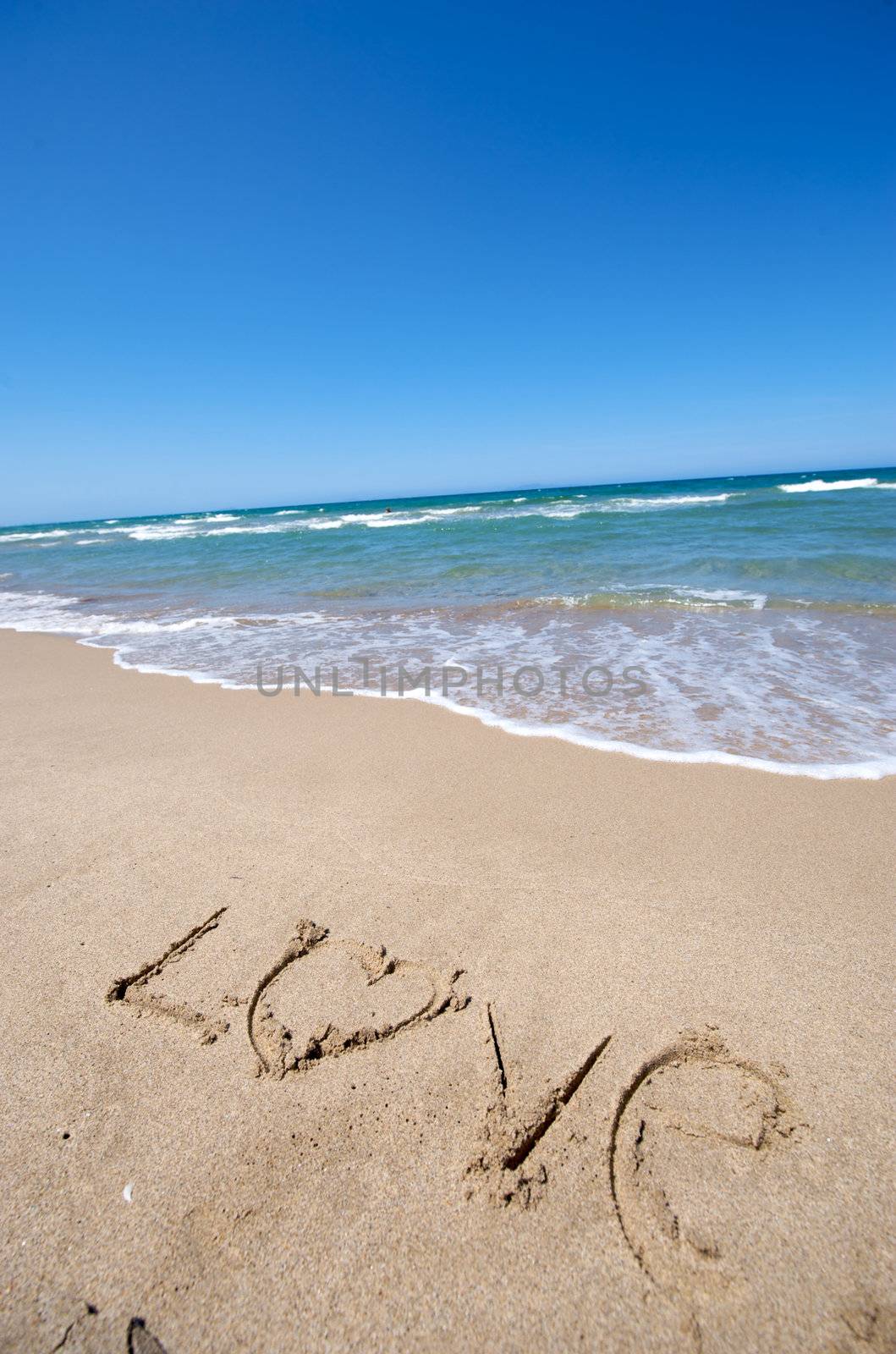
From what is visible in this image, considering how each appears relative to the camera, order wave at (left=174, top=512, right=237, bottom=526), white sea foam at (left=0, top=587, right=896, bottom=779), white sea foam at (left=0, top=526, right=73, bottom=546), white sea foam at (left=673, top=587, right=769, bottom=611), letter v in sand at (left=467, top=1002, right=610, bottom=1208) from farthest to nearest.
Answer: wave at (left=174, top=512, right=237, bottom=526) < white sea foam at (left=0, top=526, right=73, bottom=546) < white sea foam at (left=673, top=587, right=769, bottom=611) < white sea foam at (left=0, top=587, right=896, bottom=779) < letter v in sand at (left=467, top=1002, right=610, bottom=1208)

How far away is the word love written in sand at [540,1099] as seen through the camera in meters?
1.29

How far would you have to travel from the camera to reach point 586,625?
24.0 feet

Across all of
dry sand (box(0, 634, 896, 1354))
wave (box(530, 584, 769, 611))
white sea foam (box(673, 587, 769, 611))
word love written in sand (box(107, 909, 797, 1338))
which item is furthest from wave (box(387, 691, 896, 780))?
white sea foam (box(673, 587, 769, 611))

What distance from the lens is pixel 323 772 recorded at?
3492 mm

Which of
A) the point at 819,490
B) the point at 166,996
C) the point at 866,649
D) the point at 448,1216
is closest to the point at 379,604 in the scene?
the point at 866,649

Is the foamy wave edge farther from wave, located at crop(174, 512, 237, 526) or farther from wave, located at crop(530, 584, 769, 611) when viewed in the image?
wave, located at crop(174, 512, 237, 526)

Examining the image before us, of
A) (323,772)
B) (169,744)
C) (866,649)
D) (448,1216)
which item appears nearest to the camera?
(448,1216)

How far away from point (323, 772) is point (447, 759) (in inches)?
29.5

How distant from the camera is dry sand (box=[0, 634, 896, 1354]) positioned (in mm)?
1194

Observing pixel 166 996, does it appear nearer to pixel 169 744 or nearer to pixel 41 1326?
pixel 41 1326

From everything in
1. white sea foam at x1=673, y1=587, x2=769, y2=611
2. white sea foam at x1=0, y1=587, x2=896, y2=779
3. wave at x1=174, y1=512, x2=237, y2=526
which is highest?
wave at x1=174, y1=512, x2=237, y2=526

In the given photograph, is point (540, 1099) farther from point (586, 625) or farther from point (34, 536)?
point (34, 536)

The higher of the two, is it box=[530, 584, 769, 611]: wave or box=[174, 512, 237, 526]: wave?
box=[174, 512, 237, 526]: wave

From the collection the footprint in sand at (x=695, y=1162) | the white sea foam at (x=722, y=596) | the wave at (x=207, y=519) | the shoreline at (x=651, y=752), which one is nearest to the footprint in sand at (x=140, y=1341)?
the footprint in sand at (x=695, y=1162)
